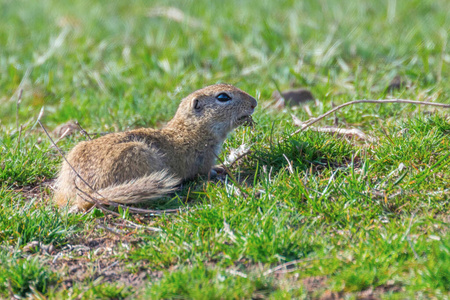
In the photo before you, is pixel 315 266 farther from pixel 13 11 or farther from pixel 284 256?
pixel 13 11

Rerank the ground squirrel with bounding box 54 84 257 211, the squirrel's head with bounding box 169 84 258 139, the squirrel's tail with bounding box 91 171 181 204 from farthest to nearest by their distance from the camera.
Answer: the squirrel's head with bounding box 169 84 258 139 → the ground squirrel with bounding box 54 84 257 211 → the squirrel's tail with bounding box 91 171 181 204

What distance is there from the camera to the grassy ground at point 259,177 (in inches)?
113

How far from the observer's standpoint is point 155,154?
4105 millimetres

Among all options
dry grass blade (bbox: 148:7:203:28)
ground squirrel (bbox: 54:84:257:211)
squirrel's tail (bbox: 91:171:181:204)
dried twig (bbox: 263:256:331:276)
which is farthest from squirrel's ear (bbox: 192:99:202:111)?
dry grass blade (bbox: 148:7:203:28)

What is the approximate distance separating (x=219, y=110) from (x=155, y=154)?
760mm

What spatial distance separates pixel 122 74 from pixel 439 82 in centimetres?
371

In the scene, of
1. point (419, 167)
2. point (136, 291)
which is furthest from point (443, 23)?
point (136, 291)

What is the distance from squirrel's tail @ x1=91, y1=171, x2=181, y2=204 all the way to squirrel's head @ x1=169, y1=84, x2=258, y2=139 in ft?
3.11

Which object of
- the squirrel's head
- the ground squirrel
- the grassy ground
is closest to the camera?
the grassy ground

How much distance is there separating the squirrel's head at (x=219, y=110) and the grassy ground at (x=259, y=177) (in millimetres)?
183

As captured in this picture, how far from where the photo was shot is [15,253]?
10.5 ft

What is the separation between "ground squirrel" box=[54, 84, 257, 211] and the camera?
3.76m

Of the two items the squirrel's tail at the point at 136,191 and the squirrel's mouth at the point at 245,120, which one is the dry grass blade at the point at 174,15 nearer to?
the squirrel's mouth at the point at 245,120

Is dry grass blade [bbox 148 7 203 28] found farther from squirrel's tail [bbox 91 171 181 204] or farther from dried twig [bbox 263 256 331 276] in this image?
dried twig [bbox 263 256 331 276]
